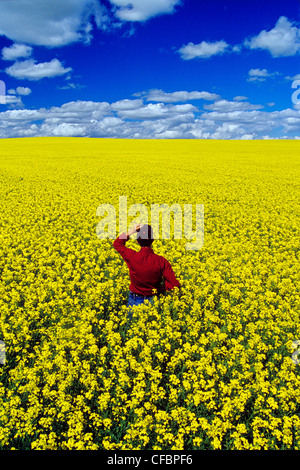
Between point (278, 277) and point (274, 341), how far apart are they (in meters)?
2.86

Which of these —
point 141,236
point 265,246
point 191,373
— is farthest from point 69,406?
point 265,246

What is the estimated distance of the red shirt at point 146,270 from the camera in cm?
523

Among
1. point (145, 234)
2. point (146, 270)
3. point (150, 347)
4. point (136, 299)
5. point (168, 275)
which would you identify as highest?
point (145, 234)

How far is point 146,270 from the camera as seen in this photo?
17.1 ft

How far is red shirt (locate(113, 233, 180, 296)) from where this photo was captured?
17.1 ft

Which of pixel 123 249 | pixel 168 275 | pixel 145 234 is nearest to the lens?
pixel 145 234

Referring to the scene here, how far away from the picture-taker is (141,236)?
5020 mm

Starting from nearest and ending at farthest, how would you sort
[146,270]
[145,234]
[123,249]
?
1. [145,234]
2. [146,270]
3. [123,249]

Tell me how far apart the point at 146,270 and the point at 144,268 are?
0.05 metres

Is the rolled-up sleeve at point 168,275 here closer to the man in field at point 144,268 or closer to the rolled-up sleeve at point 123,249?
the man in field at point 144,268

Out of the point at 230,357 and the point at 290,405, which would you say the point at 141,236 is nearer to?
the point at 230,357

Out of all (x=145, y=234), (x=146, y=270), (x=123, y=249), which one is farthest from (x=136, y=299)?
(x=145, y=234)

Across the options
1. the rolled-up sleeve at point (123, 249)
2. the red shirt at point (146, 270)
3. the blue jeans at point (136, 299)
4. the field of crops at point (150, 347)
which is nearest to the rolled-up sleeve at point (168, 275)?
the red shirt at point (146, 270)

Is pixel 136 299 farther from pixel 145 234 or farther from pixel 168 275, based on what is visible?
pixel 145 234
